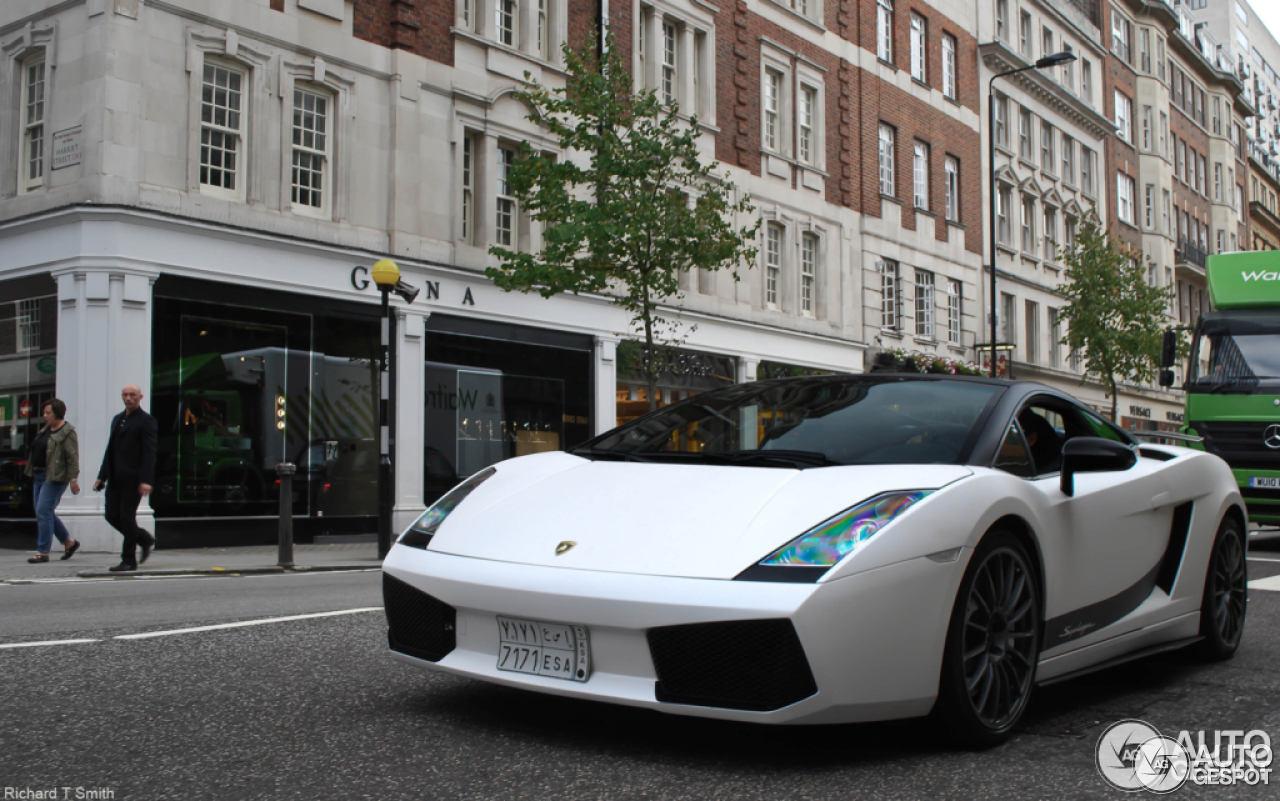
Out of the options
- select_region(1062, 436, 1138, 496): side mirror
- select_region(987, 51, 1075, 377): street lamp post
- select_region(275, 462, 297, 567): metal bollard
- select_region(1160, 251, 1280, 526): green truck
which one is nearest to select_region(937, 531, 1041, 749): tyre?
select_region(1062, 436, 1138, 496): side mirror

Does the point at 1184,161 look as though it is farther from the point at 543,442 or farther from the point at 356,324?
the point at 356,324

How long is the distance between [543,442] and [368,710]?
18.5 meters

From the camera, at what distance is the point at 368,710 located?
14.5ft

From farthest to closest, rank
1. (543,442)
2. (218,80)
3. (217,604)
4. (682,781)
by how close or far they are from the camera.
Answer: (543,442) < (218,80) < (217,604) < (682,781)

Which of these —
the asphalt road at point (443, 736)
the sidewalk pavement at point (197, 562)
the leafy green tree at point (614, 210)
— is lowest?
the sidewalk pavement at point (197, 562)

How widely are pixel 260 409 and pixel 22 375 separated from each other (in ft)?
10.1

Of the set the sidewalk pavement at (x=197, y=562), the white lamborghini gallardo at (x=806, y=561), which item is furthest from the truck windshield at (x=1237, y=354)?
the white lamborghini gallardo at (x=806, y=561)

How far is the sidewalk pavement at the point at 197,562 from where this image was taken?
40.9ft

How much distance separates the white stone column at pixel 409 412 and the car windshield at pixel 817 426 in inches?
601

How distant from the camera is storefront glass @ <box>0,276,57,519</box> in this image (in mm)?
16719

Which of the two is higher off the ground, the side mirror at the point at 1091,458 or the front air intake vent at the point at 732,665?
the side mirror at the point at 1091,458

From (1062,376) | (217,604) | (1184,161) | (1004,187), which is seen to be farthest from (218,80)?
(1184,161)

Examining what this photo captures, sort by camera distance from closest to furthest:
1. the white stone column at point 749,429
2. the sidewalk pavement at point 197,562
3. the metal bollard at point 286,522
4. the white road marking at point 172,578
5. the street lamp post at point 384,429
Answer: the white stone column at point 749,429, the white road marking at point 172,578, the sidewalk pavement at point 197,562, the metal bollard at point 286,522, the street lamp post at point 384,429

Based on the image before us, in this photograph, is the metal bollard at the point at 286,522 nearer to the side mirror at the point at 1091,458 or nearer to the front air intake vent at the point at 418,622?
the front air intake vent at the point at 418,622
